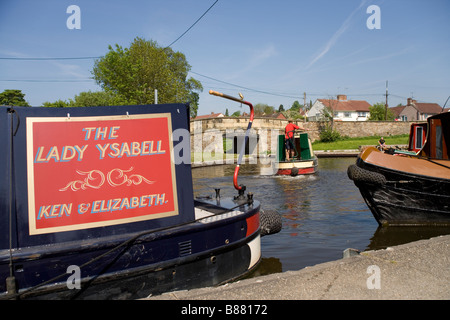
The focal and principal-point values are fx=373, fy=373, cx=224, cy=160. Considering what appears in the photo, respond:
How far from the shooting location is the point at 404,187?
30.0 ft

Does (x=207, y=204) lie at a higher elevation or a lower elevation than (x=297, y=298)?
higher

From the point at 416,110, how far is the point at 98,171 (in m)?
99.3

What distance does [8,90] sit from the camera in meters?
63.3

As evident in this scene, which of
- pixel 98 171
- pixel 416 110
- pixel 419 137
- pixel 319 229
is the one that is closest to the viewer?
pixel 98 171

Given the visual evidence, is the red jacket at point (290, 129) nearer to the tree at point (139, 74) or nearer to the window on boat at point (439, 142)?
the window on boat at point (439, 142)

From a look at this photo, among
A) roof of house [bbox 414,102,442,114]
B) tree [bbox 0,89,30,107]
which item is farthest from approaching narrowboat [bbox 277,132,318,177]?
roof of house [bbox 414,102,442,114]

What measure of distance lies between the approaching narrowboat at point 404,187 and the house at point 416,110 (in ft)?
296

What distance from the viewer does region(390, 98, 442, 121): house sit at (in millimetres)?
90431

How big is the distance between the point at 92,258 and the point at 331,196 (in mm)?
11744

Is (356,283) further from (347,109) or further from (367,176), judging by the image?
(347,109)

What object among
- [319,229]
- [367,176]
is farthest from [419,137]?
[319,229]

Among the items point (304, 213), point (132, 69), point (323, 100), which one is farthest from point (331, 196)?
point (323, 100)

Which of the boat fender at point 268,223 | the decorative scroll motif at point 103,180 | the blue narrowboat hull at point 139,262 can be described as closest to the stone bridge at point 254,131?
the boat fender at point 268,223
